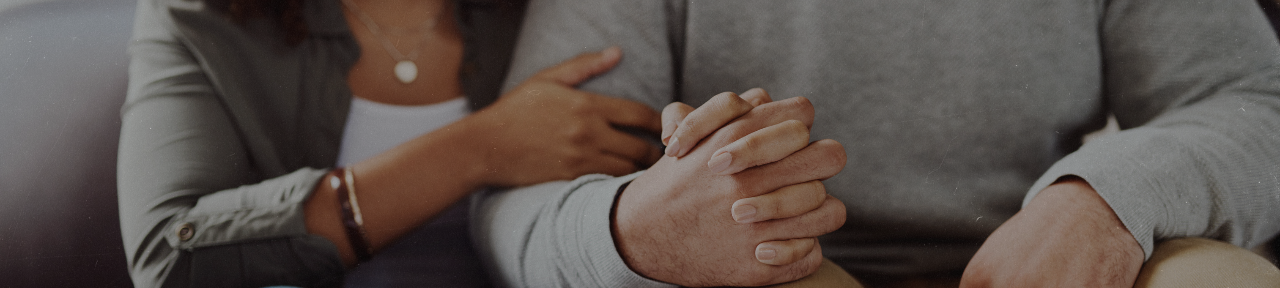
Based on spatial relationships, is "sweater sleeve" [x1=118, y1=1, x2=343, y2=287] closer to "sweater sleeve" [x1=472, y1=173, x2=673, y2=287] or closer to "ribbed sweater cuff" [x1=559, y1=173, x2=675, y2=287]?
"sweater sleeve" [x1=472, y1=173, x2=673, y2=287]

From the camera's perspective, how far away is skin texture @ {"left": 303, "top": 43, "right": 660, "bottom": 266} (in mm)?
633

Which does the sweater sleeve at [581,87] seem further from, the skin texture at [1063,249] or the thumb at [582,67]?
the skin texture at [1063,249]

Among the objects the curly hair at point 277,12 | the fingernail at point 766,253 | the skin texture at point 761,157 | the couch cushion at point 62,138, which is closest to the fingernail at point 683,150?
the skin texture at point 761,157

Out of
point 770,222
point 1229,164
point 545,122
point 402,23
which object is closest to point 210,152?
point 402,23

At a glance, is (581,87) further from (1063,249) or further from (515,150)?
(1063,249)

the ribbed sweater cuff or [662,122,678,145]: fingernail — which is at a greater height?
[662,122,678,145]: fingernail

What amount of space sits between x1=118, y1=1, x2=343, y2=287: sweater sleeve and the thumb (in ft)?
0.92

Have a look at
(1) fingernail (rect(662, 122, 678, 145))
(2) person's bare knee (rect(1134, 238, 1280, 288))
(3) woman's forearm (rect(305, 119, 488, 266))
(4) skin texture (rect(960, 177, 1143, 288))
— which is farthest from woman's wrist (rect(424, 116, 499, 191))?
(2) person's bare knee (rect(1134, 238, 1280, 288))

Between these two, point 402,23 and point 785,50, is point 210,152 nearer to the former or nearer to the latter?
point 402,23

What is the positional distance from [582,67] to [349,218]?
0.29 m

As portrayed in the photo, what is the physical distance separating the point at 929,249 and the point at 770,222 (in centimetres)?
34

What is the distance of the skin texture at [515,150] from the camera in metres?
0.63

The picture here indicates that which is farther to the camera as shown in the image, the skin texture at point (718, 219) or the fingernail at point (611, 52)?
the fingernail at point (611, 52)

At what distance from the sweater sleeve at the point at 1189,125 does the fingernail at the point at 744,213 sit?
0.34 meters
